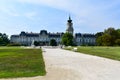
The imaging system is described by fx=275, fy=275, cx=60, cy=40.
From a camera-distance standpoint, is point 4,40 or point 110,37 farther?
point 4,40

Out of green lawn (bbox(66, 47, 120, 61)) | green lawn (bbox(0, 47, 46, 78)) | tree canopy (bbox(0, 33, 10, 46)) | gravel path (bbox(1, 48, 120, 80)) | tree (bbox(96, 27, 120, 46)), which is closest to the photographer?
gravel path (bbox(1, 48, 120, 80))

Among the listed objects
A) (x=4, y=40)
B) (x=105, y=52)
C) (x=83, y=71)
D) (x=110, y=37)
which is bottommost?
(x=83, y=71)

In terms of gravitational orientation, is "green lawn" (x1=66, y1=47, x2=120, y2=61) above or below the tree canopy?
below

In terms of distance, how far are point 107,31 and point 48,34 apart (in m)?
70.0

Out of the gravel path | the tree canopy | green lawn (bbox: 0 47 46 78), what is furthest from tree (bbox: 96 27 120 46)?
the gravel path

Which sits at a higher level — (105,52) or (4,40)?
(4,40)

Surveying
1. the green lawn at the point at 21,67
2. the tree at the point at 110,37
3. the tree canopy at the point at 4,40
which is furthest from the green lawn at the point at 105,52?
the tree canopy at the point at 4,40

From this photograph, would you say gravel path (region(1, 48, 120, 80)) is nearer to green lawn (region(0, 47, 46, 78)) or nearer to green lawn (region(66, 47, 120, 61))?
green lawn (region(0, 47, 46, 78))

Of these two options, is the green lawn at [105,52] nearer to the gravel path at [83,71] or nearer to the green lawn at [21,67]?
the gravel path at [83,71]

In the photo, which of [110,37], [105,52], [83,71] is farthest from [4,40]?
[83,71]

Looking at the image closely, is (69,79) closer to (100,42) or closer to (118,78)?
(118,78)

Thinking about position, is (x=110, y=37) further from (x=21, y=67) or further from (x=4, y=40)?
(x=21, y=67)

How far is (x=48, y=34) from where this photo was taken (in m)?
184

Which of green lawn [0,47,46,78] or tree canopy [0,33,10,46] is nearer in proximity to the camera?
green lawn [0,47,46,78]
